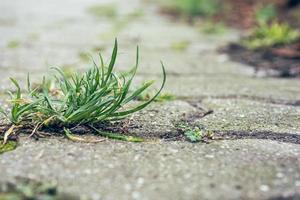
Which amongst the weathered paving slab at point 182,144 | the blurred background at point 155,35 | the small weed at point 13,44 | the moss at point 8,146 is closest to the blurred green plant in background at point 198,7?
the blurred background at point 155,35

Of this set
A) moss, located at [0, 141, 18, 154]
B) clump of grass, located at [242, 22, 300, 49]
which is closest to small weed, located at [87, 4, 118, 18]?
clump of grass, located at [242, 22, 300, 49]

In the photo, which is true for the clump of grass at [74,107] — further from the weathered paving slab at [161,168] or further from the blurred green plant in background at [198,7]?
the blurred green plant in background at [198,7]

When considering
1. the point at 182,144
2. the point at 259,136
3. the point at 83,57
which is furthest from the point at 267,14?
the point at 182,144

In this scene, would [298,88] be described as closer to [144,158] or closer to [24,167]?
[144,158]

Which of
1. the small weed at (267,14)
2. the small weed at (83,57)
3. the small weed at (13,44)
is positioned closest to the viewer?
the small weed at (83,57)

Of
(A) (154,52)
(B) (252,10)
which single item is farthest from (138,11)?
(A) (154,52)
